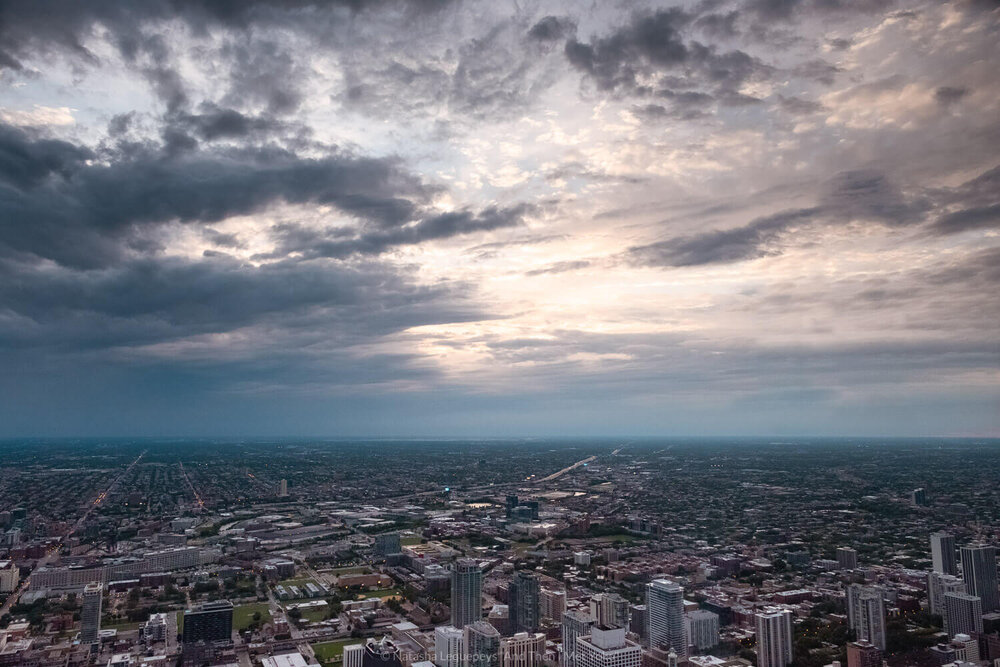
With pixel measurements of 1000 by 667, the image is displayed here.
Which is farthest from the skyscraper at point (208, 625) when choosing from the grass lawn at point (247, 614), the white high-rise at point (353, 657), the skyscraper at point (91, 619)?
the white high-rise at point (353, 657)

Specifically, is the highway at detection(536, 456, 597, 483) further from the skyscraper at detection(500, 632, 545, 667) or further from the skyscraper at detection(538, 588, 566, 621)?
the skyscraper at detection(500, 632, 545, 667)

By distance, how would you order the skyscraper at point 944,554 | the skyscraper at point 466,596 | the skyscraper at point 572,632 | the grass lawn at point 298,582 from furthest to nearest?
the grass lawn at point 298,582 → the skyscraper at point 944,554 → the skyscraper at point 466,596 → the skyscraper at point 572,632

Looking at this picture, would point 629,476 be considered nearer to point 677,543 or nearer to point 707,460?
point 707,460

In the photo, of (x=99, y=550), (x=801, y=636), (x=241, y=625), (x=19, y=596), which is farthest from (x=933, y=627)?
(x=99, y=550)

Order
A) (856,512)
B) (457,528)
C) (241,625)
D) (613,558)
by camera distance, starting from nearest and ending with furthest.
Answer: (241,625)
(613,558)
(856,512)
(457,528)

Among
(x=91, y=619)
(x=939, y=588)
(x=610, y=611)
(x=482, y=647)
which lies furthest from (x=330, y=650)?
(x=939, y=588)

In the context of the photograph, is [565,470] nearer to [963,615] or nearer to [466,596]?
[466,596]

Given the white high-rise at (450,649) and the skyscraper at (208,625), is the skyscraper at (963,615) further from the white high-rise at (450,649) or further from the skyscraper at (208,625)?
the skyscraper at (208,625)
